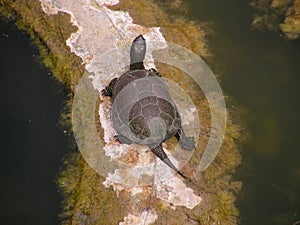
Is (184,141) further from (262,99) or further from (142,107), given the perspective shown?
(262,99)

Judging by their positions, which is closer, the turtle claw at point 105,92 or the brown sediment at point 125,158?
the brown sediment at point 125,158

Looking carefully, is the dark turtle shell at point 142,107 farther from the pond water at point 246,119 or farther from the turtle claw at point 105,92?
the pond water at point 246,119

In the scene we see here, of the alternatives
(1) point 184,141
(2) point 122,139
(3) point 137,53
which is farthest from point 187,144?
(3) point 137,53

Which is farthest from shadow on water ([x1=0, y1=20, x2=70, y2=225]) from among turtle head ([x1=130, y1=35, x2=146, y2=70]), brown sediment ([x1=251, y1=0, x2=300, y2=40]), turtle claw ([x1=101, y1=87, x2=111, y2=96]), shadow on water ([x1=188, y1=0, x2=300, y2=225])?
brown sediment ([x1=251, y1=0, x2=300, y2=40])

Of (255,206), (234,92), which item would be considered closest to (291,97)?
(234,92)

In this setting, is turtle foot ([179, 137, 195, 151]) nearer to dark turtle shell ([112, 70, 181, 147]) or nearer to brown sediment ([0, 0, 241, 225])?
brown sediment ([0, 0, 241, 225])

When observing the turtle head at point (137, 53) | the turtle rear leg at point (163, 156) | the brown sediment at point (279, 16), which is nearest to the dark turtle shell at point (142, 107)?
the turtle rear leg at point (163, 156)
